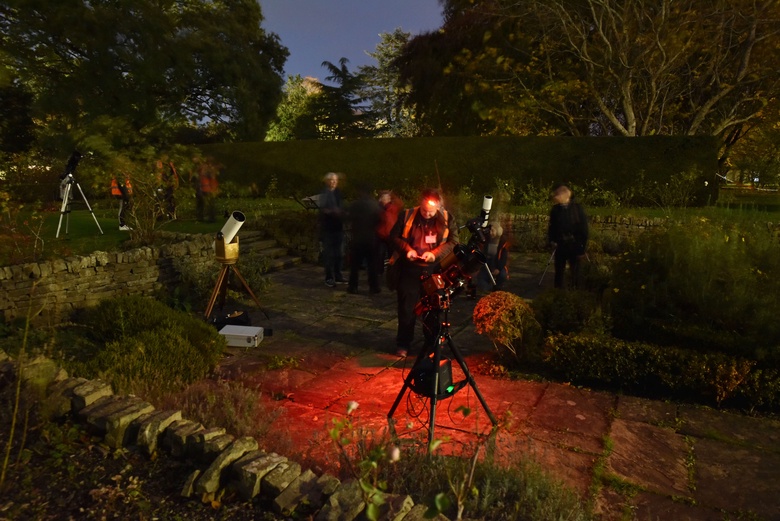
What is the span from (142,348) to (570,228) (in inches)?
239

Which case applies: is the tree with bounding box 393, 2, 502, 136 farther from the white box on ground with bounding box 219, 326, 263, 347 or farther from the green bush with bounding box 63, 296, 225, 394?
the green bush with bounding box 63, 296, 225, 394

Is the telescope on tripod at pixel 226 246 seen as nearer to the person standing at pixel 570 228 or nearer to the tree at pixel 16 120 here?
the person standing at pixel 570 228

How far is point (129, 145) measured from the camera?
9352 mm

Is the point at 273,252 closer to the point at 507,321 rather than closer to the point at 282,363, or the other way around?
the point at 282,363

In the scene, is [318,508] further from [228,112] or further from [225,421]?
[228,112]

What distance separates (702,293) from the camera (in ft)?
18.1

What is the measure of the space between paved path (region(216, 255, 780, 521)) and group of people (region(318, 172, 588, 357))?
3.19 feet

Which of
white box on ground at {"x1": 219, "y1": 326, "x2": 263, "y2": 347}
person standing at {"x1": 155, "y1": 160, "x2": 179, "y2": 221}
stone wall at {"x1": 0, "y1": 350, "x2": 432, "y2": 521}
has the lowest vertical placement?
white box on ground at {"x1": 219, "y1": 326, "x2": 263, "y2": 347}

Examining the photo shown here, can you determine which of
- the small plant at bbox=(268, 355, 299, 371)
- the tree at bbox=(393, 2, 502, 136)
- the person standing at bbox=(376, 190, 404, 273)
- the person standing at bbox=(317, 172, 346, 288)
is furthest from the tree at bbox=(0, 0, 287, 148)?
the tree at bbox=(393, 2, 502, 136)

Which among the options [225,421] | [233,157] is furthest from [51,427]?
[233,157]

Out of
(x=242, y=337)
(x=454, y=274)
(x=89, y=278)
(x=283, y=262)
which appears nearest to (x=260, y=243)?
(x=283, y=262)

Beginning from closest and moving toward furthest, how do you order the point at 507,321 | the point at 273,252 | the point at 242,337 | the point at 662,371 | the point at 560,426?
the point at 560,426 < the point at 662,371 < the point at 507,321 < the point at 242,337 < the point at 273,252

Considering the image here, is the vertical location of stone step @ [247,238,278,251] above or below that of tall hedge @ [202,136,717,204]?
below

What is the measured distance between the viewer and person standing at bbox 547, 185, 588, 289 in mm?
8141
